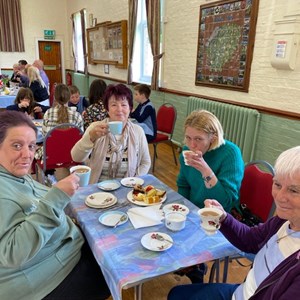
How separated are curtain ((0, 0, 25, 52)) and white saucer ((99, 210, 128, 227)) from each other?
9846 millimetres

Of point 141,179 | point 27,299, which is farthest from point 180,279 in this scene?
point 27,299

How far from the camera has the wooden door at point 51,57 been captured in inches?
403

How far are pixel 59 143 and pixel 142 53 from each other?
13.7 feet

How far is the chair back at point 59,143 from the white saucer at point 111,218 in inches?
60.3

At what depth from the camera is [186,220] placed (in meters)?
1.40

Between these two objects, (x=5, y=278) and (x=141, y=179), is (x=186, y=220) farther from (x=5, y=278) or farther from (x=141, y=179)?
(x=5, y=278)

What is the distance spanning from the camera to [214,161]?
1722mm

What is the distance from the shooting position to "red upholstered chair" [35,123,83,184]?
2.75 m

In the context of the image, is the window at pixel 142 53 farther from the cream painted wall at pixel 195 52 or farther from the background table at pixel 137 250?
the background table at pixel 137 250

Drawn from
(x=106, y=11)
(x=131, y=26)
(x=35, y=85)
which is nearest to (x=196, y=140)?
(x=35, y=85)

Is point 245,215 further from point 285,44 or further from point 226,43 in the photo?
point 226,43

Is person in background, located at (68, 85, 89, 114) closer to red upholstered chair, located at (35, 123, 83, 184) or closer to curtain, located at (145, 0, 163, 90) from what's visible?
curtain, located at (145, 0, 163, 90)

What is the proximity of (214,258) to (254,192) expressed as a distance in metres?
0.67

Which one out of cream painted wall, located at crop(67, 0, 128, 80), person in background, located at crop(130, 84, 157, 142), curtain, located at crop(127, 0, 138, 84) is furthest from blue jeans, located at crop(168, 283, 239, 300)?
cream painted wall, located at crop(67, 0, 128, 80)
